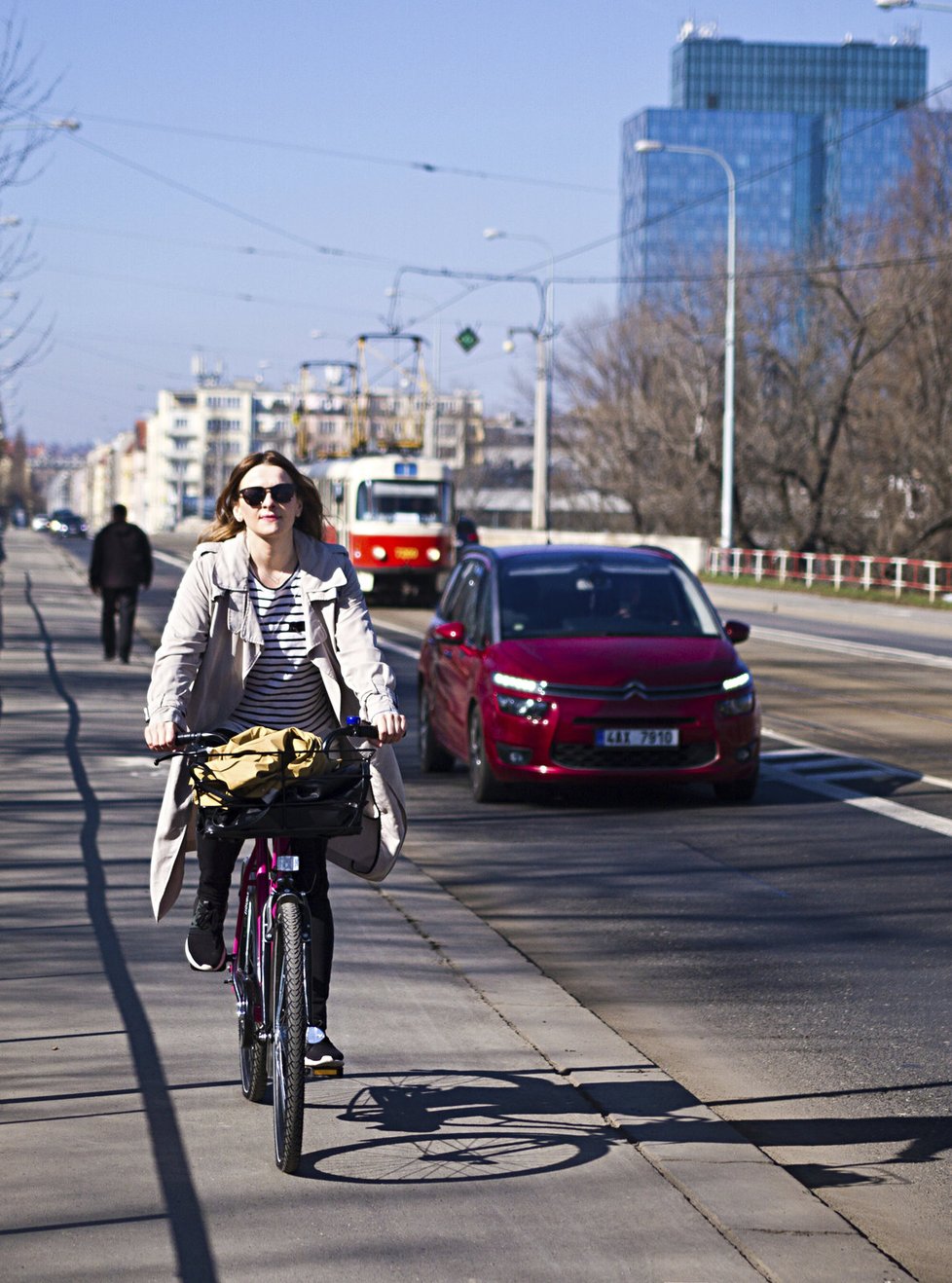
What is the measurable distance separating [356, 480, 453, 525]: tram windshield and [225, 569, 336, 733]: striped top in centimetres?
3407

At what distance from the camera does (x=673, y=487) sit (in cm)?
6438

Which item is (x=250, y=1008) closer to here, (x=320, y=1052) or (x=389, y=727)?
(x=320, y=1052)

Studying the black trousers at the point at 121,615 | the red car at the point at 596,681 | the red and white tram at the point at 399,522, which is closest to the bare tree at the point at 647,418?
the red and white tram at the point at 399,522

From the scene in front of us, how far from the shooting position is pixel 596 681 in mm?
11500

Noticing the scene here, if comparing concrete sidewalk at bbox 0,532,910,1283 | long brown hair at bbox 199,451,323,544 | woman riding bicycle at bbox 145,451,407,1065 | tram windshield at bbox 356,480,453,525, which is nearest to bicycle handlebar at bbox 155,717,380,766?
woman riding bicycle at bbox 145,451,407,1065

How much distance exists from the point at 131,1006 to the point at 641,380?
65544 millimetres

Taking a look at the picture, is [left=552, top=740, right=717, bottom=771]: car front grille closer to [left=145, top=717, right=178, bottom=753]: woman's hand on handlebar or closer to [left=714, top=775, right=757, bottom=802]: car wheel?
[left=714, top=775, right=757, bottom=802]: car wheel

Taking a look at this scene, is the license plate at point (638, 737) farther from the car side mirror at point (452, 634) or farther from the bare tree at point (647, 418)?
the bare tree at point (647, 418)

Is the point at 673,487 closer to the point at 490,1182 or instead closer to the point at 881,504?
the point at 881,504

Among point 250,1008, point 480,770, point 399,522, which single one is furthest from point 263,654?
point 399,522

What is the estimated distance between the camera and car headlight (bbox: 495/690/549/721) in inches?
451

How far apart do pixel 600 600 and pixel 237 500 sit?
7442mm

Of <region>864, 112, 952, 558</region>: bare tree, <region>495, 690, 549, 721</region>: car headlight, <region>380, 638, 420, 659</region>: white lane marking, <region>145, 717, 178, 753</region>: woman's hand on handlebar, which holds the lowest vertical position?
<region>380, 638, 420, 659</region>: white lane marking

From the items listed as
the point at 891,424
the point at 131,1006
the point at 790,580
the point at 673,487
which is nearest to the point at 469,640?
the point at 131,1006
